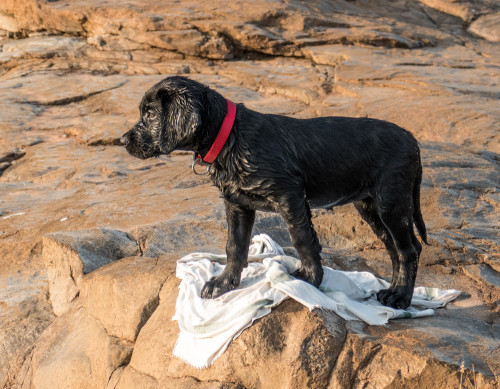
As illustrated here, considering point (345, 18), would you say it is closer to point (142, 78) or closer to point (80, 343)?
point (142, 78)

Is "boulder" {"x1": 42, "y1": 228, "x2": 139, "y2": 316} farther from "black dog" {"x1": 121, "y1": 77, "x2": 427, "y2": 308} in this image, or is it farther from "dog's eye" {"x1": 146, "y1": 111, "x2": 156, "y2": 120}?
"dog's eye" {"x1": 146, "y1": 111, "x2": 156, "y2": 120}

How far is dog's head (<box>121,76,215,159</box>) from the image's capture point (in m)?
3.82

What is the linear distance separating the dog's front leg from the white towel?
0.08 m

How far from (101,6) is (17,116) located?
4.13 metres

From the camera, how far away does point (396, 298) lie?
451 cm

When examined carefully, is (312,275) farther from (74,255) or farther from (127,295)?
(74,255)

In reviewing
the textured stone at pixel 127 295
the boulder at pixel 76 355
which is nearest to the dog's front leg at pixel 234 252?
the textured stone at pixel 127 295

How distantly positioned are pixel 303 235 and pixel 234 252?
0.51m

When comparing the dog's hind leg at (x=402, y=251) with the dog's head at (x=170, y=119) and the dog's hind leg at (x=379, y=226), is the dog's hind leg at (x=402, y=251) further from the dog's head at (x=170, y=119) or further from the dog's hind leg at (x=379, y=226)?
the dog's head at (x=170, y=119)

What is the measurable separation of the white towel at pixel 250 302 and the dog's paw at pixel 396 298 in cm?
5

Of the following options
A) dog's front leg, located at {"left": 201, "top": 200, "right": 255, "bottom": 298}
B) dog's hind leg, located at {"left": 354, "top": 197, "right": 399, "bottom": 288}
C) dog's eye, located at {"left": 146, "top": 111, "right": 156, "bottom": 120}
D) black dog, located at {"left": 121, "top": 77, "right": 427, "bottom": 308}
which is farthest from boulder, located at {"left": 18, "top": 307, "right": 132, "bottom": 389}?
dog's hind leg, located at {"left": 354, "top": 197, "right": 399, "bottom": 288}

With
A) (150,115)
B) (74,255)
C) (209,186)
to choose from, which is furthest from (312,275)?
(209,186)

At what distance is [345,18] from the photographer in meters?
15.4

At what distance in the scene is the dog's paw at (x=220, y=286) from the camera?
4250 millimetres
